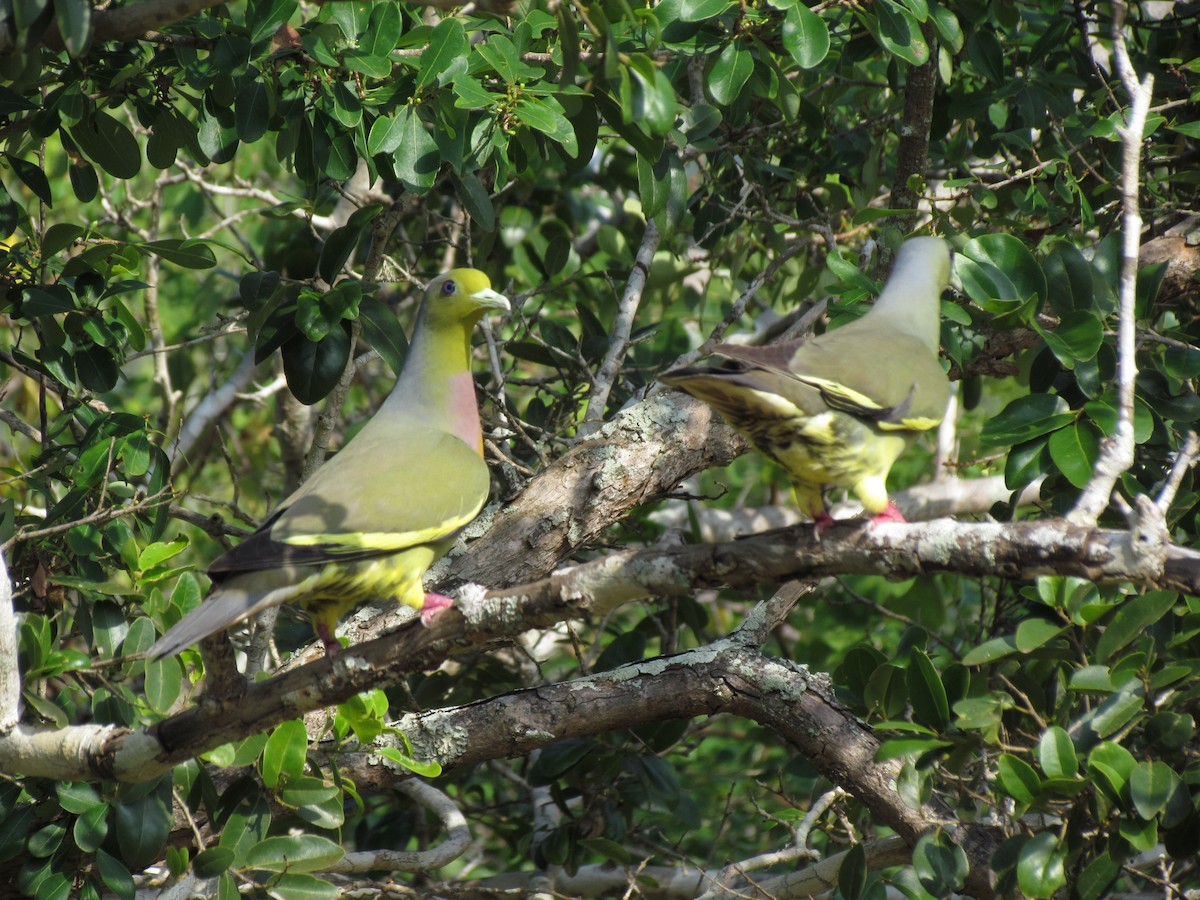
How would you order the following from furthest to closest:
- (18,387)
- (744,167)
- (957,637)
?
(18,387), (957,637), (744,167)

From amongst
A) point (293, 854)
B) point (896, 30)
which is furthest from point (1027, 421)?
point (293, 854)

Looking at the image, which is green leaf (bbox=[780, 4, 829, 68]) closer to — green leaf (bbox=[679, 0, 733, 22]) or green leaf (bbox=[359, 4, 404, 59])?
green leaf (bbox=[679, 0, 733, 22])

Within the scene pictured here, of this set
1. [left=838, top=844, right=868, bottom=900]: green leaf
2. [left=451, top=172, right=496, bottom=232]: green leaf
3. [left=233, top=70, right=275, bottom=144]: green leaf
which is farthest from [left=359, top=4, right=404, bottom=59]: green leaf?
[left=838, top=844, right=868, bottom=900]: green leaf

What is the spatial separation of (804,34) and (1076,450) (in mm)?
1416

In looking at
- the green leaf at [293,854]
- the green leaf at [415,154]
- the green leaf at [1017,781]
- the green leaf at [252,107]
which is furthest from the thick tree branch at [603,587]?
the green leaf at [252,107]

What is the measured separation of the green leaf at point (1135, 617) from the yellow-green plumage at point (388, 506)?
1743 mm

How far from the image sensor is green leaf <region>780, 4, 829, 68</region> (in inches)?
130

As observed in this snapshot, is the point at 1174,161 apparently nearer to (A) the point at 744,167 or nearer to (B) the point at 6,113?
(A) the point at 744,167

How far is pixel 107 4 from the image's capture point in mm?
3775

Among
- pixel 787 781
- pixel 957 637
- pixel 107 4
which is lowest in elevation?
pixel 787 781

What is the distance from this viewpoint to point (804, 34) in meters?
3.33

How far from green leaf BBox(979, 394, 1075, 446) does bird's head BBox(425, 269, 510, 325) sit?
1.67m

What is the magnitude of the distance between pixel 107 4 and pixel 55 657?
2173mm

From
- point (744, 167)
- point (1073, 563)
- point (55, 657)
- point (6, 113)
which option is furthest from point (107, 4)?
point (1073, 563)
